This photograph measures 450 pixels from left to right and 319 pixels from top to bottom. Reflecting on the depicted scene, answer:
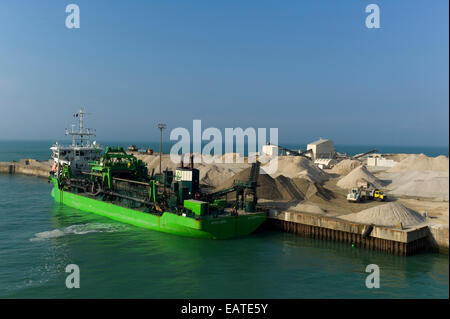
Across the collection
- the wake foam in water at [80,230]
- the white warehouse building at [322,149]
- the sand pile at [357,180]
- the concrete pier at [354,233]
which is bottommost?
the wake foam in water at [80,230]

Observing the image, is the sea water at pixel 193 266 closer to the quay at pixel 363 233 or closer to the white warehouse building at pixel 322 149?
the quay at pixel 363 233

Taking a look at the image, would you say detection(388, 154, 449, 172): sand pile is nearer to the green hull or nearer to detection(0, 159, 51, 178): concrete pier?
the green hull

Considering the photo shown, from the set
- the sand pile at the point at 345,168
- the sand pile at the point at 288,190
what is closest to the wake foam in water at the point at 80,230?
the sand pile at the point at 288,190

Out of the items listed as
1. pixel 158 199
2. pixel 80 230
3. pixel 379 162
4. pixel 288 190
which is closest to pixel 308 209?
pixel 288 190

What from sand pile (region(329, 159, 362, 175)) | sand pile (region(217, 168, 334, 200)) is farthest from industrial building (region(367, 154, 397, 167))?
sand pile (region(217, 168, 334, 200))

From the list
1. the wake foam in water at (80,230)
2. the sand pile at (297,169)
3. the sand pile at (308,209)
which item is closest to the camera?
the wake foam in water at (80,230)

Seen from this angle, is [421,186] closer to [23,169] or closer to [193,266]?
[193,266]

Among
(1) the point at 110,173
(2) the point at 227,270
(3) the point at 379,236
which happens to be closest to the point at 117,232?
(1) the point at 110,173
